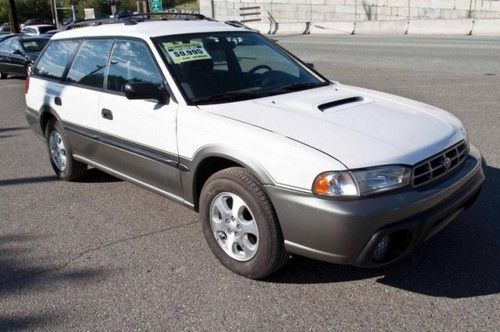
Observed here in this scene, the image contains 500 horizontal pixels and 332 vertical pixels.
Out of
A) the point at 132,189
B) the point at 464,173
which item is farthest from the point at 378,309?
the point at 132,189

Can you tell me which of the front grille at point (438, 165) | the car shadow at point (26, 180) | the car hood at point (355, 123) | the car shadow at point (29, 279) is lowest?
the car shadow at point (26, 180)

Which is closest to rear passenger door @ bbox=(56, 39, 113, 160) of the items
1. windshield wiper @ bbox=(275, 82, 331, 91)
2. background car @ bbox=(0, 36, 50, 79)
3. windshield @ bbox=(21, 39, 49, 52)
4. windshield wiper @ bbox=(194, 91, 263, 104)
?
windshield wiper @ bbox=(194, 91, 263, 104)

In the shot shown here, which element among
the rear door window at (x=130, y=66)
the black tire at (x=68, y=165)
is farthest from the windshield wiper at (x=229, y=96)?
the black tire at (x=68, y=165)

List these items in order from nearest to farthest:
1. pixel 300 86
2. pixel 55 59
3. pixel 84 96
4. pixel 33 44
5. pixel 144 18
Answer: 1. pixel 300 86
2. pixel 84 96
3. pixel 144 18
4. pixel 55 59
5. pixel 33 44

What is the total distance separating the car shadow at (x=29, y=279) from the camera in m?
3.14

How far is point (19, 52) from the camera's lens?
49.9 feet

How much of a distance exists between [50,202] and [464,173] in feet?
12.6

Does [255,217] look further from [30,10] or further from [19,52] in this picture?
[30,10]

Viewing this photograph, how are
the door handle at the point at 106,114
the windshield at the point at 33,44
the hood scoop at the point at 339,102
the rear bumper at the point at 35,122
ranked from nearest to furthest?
the hood scoop at the point at 339,102 < the door handle at the point at 106,114 < the rear bumper at the point at 35,122 < the windshield at the point at 33,44

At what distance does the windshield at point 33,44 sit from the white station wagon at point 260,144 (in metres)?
11.3

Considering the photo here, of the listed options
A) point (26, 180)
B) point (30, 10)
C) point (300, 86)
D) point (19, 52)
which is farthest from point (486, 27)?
point (30, 10)

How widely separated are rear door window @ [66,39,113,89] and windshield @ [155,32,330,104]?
0.80m

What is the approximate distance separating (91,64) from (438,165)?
332 cm

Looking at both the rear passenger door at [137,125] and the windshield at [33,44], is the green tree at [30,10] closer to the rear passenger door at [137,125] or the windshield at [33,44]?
the windshield at [33,44]
